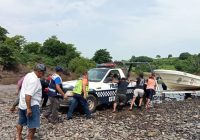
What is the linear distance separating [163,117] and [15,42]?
42292 millimetres

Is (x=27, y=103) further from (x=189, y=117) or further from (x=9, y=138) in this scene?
(x=189, y=117)

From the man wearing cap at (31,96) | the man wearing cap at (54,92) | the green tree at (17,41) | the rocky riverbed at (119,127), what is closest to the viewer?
the man wearing cap at (31,96)

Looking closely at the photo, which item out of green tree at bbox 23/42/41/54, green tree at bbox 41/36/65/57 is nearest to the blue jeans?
green tree at bbox 23/42/41/54

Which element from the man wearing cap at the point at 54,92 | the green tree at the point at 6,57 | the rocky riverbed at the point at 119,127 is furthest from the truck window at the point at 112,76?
the green tree at the point at 6,57

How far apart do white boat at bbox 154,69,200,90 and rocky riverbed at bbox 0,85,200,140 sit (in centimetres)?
888

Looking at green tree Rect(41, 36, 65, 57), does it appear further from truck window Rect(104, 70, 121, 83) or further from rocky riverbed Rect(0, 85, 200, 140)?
rocky riverbed Rect(0, 85, 200, 140)

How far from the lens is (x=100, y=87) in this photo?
50.9ft

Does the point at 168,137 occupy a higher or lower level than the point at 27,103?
lower

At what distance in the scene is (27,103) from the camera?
882 centimetres

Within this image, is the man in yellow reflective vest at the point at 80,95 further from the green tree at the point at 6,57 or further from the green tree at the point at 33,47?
Result: the green tree at the point at 33,47

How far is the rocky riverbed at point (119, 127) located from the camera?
11.1 m

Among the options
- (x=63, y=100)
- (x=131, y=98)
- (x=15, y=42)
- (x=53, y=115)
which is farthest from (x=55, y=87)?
(x=15, y=42)

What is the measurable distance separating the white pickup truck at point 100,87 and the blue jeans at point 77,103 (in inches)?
33.9

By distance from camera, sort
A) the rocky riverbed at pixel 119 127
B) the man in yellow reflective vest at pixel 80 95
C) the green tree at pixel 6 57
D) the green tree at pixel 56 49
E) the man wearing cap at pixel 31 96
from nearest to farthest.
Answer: the man wearing cap at pixel 31 96
the rocky riverbed at pixel 119 127
the man in yellow reflective vest at pixel 80 95
the green tree at pixel 6 57
the green tree at pixel 56 49
